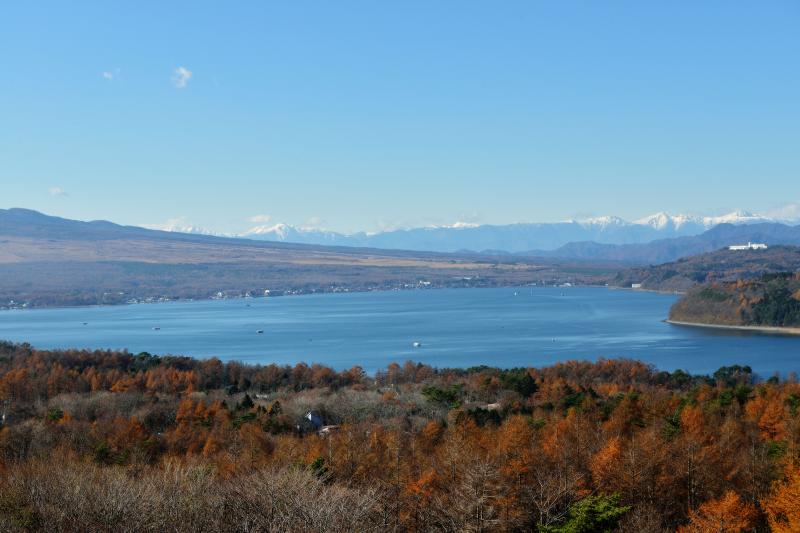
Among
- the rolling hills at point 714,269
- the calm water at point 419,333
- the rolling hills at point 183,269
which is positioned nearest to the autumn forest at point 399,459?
the calm water at point 419,333

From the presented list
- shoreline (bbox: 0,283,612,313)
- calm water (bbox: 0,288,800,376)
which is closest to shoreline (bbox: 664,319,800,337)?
calm water (bbox: 0,288,800,376)

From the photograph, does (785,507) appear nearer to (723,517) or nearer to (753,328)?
(723,517)

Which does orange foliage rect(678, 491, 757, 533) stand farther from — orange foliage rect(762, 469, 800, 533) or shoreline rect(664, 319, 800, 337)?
shoreline rect(664, 319, 800, 337)

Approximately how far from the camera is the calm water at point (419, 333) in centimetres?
3922

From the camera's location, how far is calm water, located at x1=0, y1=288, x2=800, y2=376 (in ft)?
129

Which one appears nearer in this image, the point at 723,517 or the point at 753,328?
the point at 723,517

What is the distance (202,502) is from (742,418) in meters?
11.5

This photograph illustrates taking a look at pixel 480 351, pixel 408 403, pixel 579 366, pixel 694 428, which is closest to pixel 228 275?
pixel 480 351

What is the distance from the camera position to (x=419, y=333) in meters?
51.9

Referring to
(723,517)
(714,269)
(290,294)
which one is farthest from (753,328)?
(290,294)

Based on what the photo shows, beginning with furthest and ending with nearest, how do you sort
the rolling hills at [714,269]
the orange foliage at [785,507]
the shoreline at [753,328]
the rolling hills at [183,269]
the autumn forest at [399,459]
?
the rolling hills at [183,269] < the rolling hills at [714,269] < the shoreline at [753,328] < the orange foliage at [785,507] < the autumn forest at [399,459]

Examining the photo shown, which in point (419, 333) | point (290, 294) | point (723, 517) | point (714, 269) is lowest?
point (290, 294)

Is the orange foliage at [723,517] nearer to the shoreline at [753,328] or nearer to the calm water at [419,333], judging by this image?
the calm water at [419,333]

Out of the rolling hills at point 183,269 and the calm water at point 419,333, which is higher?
the rolling hills at point 183,269
